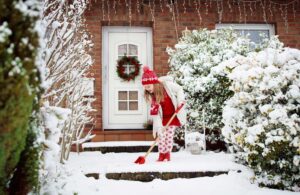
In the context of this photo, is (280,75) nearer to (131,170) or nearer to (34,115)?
(131,170)

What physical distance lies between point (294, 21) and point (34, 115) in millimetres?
7916

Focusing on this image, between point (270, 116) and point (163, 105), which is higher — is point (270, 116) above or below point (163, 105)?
below

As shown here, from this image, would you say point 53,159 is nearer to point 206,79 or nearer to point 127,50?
point 206,79

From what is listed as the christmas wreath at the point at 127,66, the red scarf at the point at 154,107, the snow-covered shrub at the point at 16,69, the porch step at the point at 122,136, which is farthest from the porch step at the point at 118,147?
the snow-covered shrub at the point at 16,69

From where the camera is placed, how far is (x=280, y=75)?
4383mm

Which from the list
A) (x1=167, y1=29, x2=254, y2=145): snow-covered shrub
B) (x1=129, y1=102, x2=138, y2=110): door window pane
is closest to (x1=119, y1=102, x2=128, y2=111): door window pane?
(x1=129, y1=102, x2=138, y2=110): door window pane

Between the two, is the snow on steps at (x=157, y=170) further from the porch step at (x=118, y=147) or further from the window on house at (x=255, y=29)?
the window on house at (x=255, y=29)

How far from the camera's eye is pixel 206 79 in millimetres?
6605

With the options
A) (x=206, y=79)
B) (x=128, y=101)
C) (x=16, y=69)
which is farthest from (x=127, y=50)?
(x=16, y=69)

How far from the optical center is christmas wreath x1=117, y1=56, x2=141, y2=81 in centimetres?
841

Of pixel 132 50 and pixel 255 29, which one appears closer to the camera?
pixel 132 50

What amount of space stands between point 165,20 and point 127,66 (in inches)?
52.8

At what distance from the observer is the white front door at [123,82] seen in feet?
27.6

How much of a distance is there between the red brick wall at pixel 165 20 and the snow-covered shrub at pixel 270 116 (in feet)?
12.4
